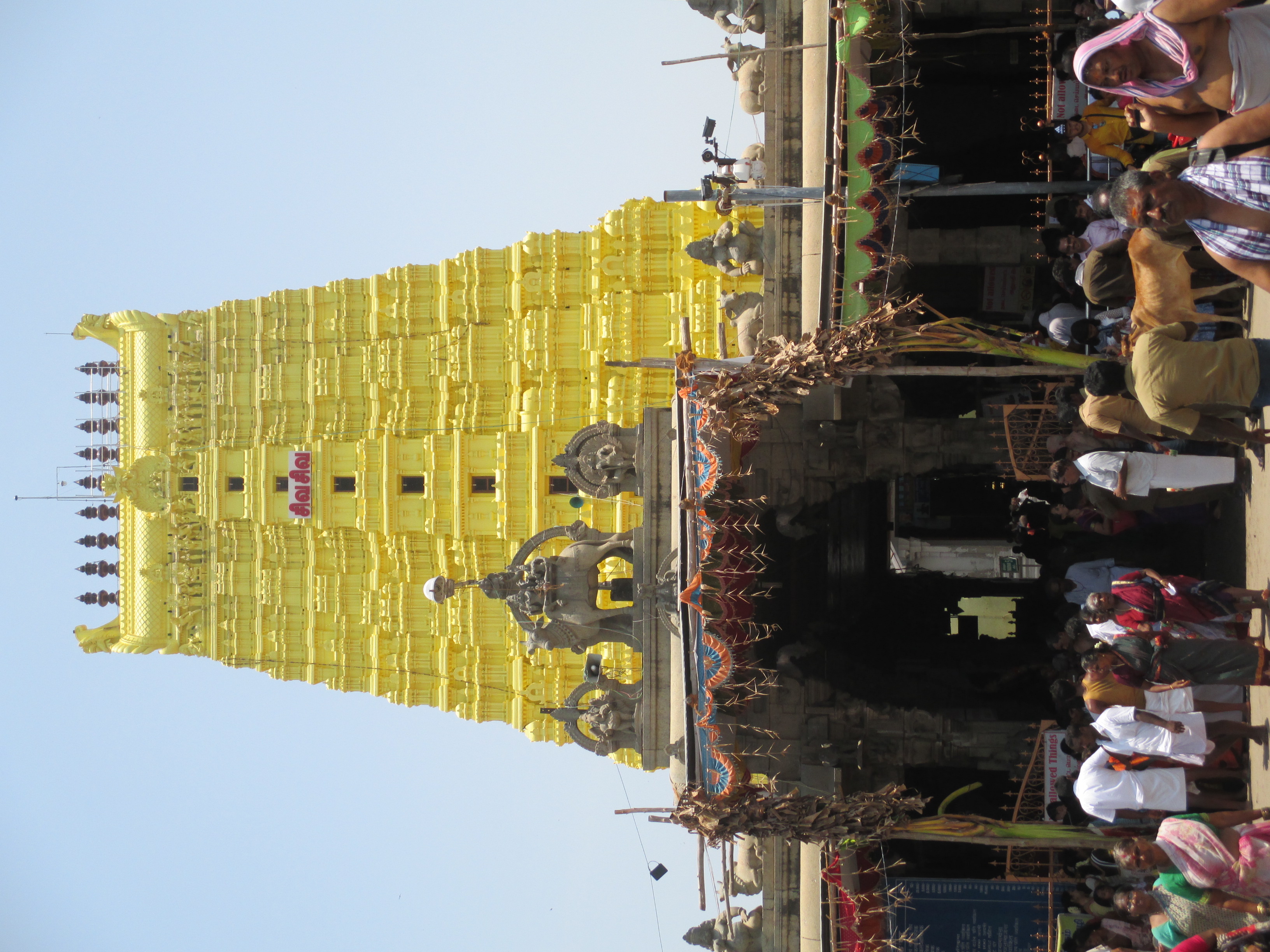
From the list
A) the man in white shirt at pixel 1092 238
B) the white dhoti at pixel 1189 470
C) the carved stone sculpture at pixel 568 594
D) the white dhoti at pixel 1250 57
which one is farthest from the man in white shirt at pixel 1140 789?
the carved stone sculpture at pixel 568 594

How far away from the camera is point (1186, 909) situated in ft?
30.4

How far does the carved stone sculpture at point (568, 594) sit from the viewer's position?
47.9 ft

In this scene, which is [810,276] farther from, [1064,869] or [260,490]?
[260,490]

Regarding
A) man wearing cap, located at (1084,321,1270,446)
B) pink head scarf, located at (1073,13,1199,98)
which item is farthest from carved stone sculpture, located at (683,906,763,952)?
pink head scarf, located at (1073,13,1199,98)

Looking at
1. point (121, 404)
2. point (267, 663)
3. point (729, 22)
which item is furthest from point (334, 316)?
point (729, 22)

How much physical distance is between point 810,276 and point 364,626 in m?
15.2

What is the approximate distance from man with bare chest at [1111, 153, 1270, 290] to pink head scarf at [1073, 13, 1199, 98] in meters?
0.52

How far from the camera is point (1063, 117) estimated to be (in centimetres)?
1377

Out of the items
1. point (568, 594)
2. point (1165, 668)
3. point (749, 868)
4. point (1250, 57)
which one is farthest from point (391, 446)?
point (1250, 57)

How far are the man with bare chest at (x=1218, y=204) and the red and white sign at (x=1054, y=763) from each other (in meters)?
6.26

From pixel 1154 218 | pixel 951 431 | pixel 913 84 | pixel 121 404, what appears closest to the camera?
pixel 1154 218

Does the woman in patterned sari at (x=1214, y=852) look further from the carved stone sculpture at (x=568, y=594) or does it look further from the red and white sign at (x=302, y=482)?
the red and white sign at (x=302, y=482)

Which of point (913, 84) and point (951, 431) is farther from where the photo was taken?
point (951, 431)

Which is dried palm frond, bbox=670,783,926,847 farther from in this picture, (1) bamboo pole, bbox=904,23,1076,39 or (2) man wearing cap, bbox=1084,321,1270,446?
(1) bamboo pole, bbox=904,23,1076,39
